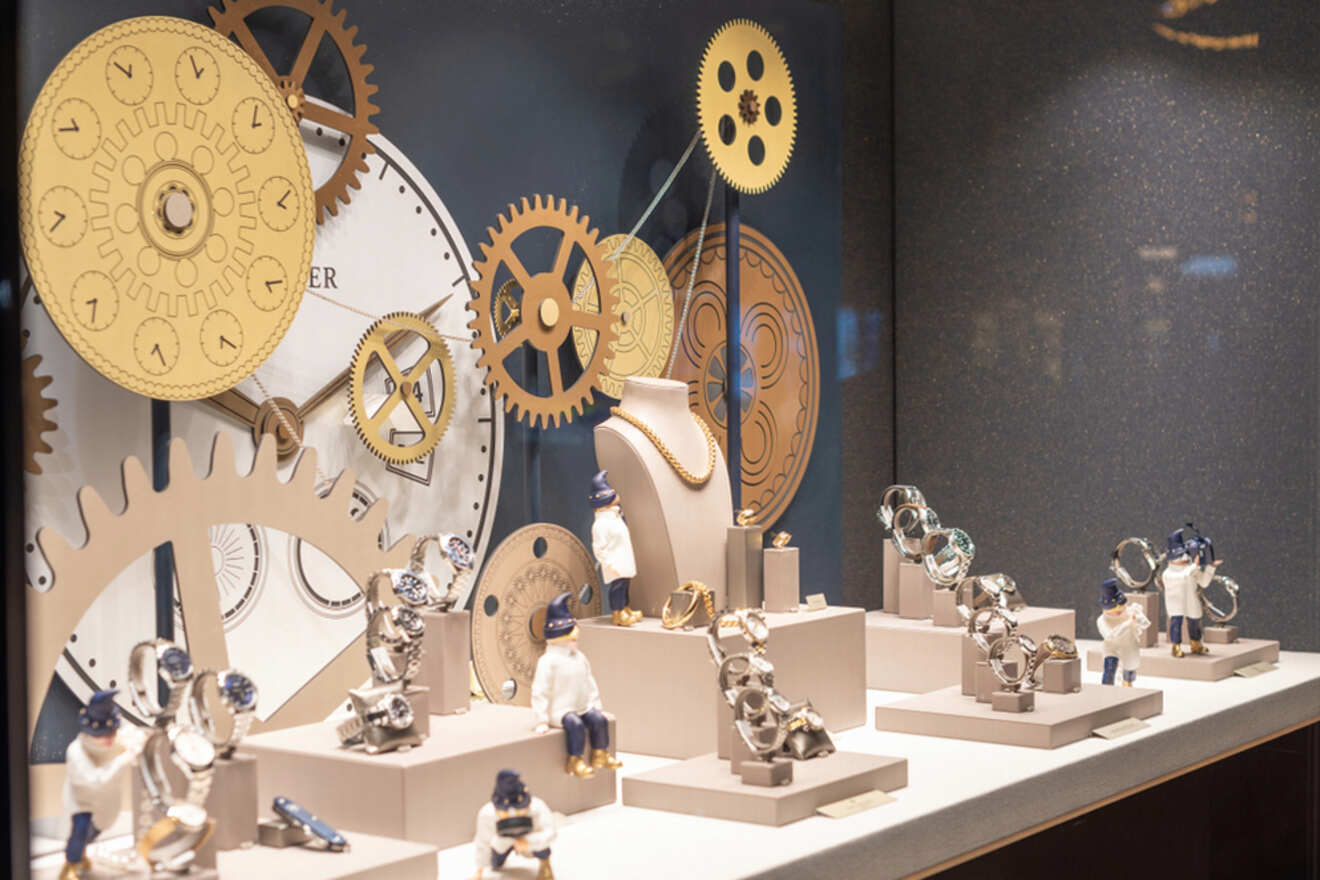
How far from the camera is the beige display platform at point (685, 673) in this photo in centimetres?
249

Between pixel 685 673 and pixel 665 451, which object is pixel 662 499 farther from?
pixel 685 673

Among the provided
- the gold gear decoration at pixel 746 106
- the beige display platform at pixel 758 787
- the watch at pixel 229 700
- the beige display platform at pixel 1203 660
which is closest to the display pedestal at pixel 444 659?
the beige display platform at pixel 758 787

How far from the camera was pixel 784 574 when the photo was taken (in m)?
2.76

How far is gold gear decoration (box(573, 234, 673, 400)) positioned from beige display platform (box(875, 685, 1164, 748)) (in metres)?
0.86

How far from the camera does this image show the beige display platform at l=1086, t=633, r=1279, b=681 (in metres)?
3.15

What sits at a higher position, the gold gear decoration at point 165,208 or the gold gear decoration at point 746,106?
the gold gear decoration at point 746,106

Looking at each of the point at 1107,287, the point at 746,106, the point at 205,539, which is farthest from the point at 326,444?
the point at 1107,287

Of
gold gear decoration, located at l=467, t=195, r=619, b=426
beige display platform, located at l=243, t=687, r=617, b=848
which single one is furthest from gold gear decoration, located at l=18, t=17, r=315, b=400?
beige display platform, located at l=243, t=687, r=617, b=848

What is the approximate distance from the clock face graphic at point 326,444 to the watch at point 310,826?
49 cm

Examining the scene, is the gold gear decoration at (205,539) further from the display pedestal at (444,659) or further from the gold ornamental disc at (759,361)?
the gold ornamental disc at (759,361)

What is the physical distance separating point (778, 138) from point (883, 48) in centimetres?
93

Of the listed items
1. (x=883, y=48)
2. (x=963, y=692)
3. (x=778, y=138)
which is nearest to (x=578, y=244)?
(x=778, y=138)

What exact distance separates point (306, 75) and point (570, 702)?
3.60ft

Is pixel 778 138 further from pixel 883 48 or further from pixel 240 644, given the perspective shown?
pixel 240 644
